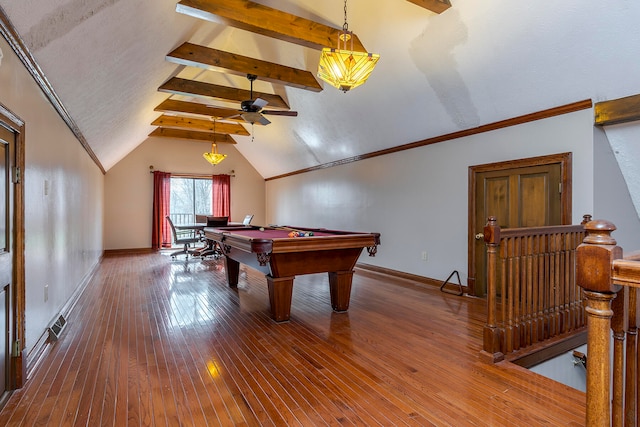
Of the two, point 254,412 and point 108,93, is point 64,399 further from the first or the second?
point 108,93

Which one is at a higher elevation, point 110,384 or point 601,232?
point 601,232

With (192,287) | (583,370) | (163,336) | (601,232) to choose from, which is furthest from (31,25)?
(583,370)

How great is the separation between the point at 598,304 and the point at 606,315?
3cm

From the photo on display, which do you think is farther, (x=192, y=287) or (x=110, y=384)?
(x=192, y=287)

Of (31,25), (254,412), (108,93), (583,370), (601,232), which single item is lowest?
(583,370)

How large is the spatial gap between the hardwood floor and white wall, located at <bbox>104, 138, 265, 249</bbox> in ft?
17.7

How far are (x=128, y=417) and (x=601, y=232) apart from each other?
A: 2.33 meters

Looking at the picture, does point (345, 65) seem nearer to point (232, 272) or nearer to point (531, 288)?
point (531, 288)

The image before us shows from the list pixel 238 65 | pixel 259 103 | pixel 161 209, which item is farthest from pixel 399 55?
pixel 161 209

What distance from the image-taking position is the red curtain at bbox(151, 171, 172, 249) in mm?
9086

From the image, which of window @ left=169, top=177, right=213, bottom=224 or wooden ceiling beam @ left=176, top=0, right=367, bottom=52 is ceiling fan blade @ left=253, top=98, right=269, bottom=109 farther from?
window @ left=169, top=177, right=213, bottom=224

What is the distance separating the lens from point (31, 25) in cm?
198

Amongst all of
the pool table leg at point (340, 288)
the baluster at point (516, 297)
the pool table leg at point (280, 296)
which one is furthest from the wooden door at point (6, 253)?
the baluster at point (516, 297)

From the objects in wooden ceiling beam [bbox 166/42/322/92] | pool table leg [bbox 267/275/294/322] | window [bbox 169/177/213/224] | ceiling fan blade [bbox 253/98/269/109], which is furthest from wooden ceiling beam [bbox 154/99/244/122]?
pool table leg [bbox 267/275/294/322]
